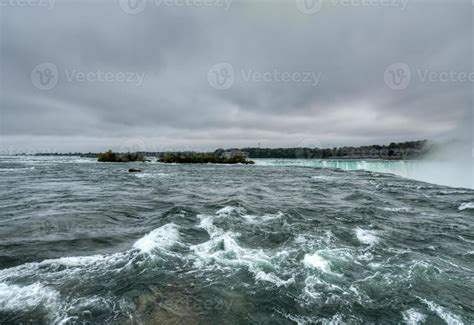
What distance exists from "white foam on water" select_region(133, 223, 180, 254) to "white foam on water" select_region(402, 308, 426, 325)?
24.4 feet

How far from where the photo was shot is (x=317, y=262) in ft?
28.6

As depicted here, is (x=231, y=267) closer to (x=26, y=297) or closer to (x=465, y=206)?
(x=26, y=297)

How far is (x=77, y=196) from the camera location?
2138cm

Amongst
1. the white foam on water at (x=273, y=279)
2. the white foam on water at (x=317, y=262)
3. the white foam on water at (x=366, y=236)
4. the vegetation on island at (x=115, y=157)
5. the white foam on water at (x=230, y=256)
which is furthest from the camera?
the vegetation on island at (x=115, y=157)

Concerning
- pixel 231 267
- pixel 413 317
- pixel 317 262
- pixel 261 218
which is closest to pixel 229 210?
pixel 261 218

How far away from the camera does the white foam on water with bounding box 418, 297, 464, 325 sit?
5.78 metres

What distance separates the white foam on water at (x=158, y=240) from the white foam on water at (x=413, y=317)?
7446 millimetres

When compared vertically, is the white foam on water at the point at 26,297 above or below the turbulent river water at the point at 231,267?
above

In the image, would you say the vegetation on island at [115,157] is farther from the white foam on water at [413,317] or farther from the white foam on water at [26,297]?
the white foam on water at [413,317]

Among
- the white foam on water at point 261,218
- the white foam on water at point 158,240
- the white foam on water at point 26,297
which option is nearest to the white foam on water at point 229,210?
the white foam on water at point 261,218

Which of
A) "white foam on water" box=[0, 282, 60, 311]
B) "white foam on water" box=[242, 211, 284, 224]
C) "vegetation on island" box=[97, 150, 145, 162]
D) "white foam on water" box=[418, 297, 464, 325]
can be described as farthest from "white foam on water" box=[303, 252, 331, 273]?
"vegetation on island" box=[97, 150, 145, 162]

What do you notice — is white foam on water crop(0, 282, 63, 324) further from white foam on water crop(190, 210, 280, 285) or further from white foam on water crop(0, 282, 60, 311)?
white foam on water crop(190, 210, 280, 285)

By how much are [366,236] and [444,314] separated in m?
5.75

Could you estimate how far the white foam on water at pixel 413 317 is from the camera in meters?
5.74
